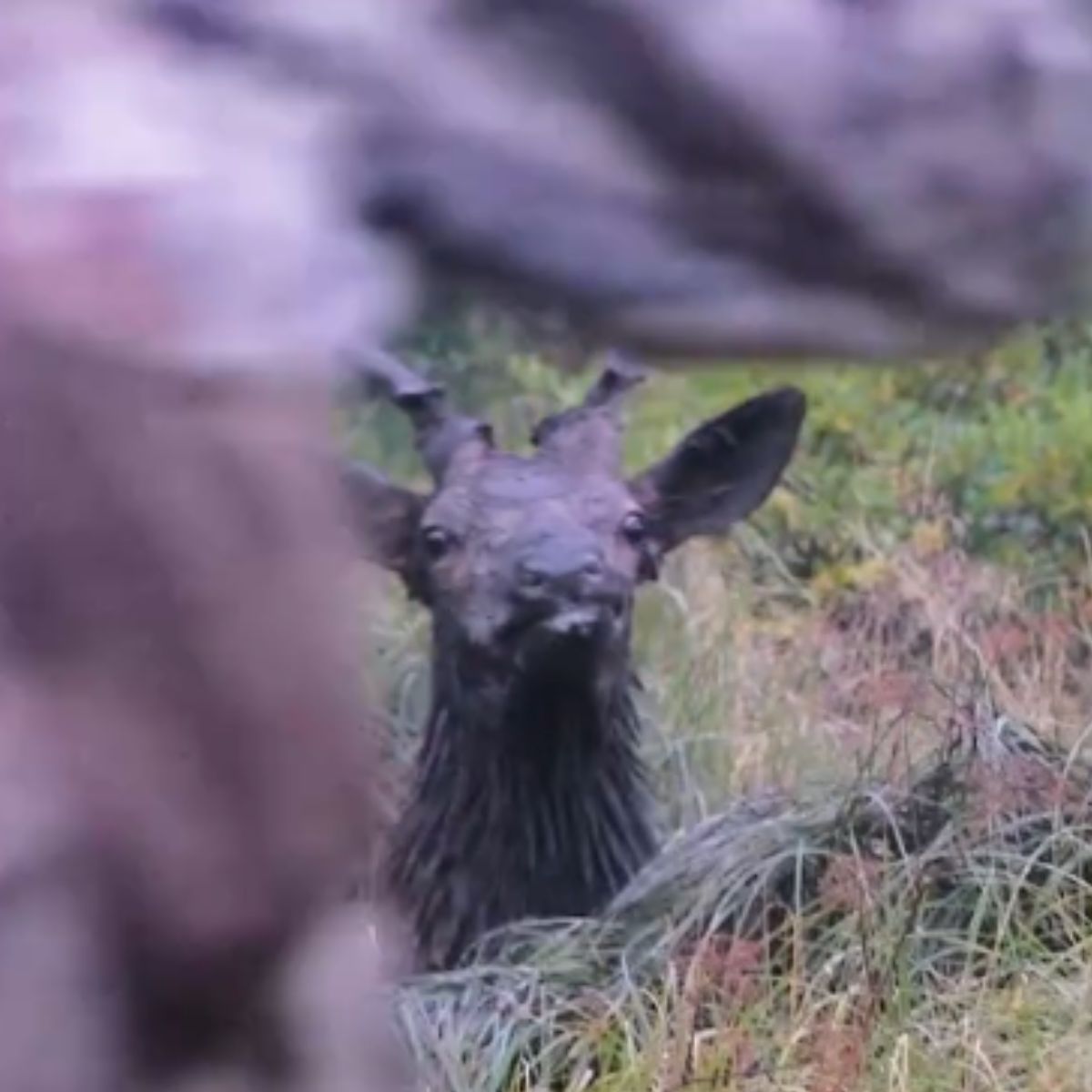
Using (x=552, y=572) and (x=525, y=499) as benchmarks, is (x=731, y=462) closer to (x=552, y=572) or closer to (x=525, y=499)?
(x=525, y=499)

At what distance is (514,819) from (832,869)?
64 centimetres

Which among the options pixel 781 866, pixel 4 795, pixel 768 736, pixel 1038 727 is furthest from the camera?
pixel 768 736

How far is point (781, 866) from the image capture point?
459 cm

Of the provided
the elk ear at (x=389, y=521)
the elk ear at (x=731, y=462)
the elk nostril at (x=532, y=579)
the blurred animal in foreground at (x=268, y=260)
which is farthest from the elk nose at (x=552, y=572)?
the blurred animal in foreground at (x=268, y=260)

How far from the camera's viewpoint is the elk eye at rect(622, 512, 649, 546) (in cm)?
465

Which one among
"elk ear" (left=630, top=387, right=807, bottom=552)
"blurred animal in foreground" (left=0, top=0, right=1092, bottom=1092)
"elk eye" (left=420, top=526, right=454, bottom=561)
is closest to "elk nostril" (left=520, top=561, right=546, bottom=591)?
"elk eye" (left=420, top=526, right=454, bottom=561)

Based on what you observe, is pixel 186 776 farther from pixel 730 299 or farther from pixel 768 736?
pixel 768 736

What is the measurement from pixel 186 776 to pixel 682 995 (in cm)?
343

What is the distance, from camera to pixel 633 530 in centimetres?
467

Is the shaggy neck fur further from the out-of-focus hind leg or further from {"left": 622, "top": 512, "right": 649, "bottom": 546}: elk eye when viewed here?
the out-of-focus hind leg

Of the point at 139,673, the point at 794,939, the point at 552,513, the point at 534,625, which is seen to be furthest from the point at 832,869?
the point at 139,673

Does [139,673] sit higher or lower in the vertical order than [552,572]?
higher

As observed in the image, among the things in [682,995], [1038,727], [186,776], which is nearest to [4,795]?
[186,776]

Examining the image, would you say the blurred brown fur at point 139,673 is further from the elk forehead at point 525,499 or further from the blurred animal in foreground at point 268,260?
the elk forehead at point 525,499
